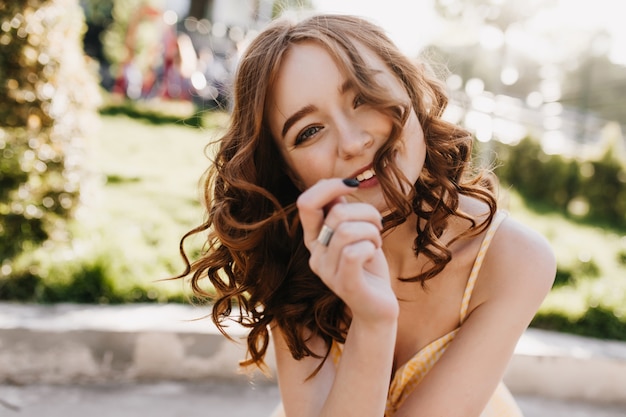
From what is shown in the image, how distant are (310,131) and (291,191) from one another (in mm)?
377

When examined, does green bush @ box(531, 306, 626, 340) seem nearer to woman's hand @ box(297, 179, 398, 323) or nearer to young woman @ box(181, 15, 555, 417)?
young woman @ box(181, 15, 555, 417)

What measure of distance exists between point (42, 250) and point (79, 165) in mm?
832

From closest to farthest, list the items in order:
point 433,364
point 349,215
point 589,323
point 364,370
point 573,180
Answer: point 349,215, point 364,370, point 433,364, point 589,323, point 573,180

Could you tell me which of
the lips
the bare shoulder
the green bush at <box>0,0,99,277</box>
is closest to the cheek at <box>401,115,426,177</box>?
the lips

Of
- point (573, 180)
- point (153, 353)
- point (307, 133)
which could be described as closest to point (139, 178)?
point (153, 353)

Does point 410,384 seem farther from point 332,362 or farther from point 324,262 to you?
point 324,262

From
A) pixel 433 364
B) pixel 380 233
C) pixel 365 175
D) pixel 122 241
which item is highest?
pixel 365 175

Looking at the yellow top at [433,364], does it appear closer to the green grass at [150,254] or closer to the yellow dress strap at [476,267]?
the yellow dress strap at [476,267]

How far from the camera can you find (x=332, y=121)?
1.59 m

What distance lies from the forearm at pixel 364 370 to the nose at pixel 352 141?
1.48 feet

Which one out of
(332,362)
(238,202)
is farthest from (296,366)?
(238,202)

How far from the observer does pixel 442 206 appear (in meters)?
1.80

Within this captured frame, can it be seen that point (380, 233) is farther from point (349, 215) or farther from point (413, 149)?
point (349, 215)

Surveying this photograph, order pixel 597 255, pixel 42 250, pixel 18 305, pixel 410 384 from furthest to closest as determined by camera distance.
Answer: pixel 597 255 → pixel 42 250 → pixel 18 305 → pixel 410 384
